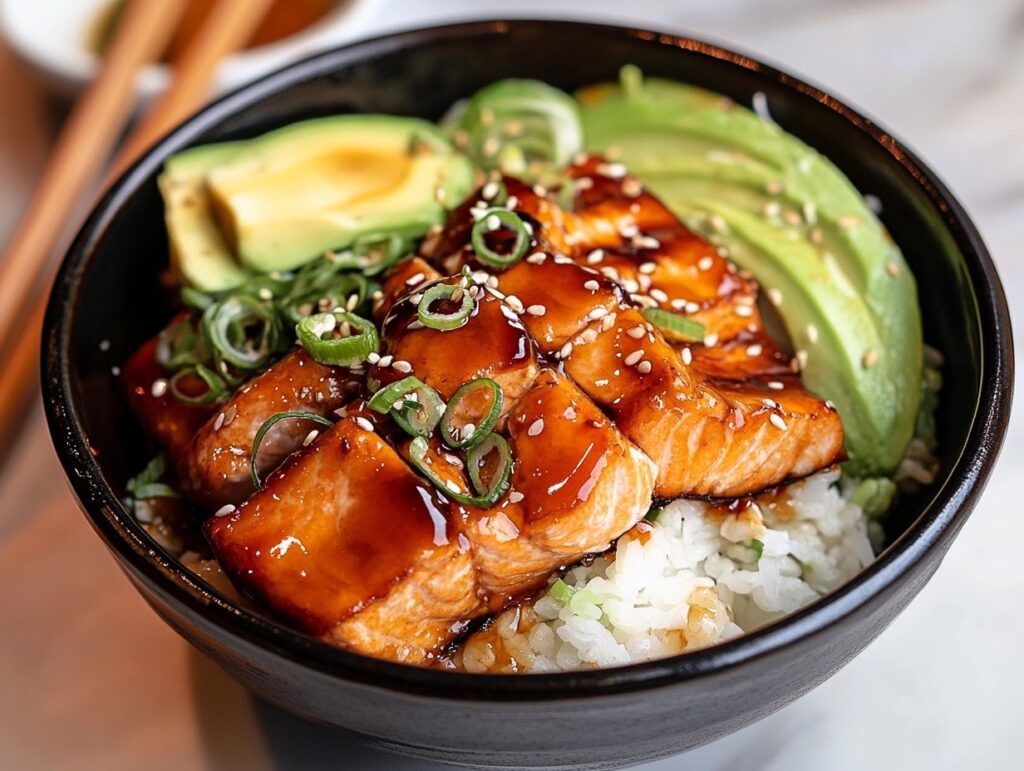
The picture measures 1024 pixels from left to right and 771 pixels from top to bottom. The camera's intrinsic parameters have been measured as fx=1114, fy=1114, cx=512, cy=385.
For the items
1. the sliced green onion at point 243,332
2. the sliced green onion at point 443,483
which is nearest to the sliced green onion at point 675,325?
the sliced green onion at point 443,483

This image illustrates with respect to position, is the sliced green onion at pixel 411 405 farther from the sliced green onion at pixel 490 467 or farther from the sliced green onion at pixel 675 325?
the sliced green onion at pixel 675 325

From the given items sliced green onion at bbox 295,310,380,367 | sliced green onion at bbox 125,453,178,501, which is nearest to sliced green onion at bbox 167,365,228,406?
sliced green onion at bbox 125,453,178,501

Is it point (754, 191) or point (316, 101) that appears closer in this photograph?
point (754, 191)

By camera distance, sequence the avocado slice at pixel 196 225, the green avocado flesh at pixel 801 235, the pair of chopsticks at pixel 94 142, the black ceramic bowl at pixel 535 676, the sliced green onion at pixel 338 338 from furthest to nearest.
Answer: the pair of chopsticks at pixel 94 142 < the avocado slice at pixel 196 225 < the green avocado flesh at pixel 801 235 < the sliced green onion at pixel 338 338 < the black ceramic bowl at pixel 535 676

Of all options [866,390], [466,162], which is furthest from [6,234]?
[866,390]

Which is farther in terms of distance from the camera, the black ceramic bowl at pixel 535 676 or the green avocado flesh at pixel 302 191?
the green avocado flesh at pixel 302 191

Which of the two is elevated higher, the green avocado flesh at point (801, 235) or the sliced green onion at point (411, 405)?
the green avocado flesh at point (801, 235)

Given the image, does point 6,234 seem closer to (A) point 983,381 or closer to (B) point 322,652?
(B) point 322,652

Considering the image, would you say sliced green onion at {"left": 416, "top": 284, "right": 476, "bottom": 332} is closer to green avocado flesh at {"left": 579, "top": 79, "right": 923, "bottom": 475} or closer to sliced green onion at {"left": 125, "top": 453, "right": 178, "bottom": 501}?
sliced green onion at {"left": 125, "top": 453, "right": 178, "bottom": 501}
